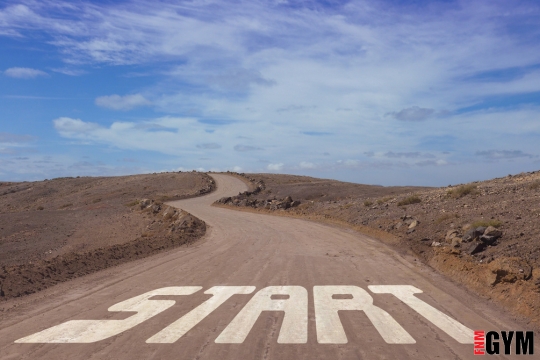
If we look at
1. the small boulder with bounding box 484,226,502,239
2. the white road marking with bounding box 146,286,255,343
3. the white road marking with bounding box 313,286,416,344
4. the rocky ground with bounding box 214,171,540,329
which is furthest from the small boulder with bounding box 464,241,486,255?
the white road marking with bounding box 146,286,255,343

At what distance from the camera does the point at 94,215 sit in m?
41.8

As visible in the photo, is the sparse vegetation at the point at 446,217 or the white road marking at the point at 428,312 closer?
the white road marking at the point at 428,312

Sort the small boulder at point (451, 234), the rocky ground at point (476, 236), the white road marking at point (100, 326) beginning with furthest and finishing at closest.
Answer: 1. the small boulder at point (451, 234)
2. the rocky ground at point (476, 236)
3. the white road marking at point (100, 326)

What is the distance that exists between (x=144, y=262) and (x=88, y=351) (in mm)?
9047

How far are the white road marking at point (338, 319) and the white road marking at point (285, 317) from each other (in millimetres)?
274

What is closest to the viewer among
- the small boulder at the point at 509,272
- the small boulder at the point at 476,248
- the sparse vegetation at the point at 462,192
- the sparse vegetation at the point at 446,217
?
the small boulder at the point at 509,272

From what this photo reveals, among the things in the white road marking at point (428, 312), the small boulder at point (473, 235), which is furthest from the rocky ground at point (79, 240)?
the small boulder at point (473, 235)

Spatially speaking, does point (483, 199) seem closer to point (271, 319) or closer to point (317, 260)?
point (317, 260)

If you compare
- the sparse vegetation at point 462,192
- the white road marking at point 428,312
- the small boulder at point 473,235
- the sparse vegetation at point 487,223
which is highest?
the sparse vegetation at point 462,192

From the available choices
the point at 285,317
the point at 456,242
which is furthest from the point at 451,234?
the point at 285,317

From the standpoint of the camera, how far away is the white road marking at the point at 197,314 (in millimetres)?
7074

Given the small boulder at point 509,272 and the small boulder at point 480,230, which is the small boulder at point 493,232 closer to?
the small boulder at point 480,230

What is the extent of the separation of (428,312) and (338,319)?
1.76 m

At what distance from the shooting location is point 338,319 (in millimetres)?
8008
